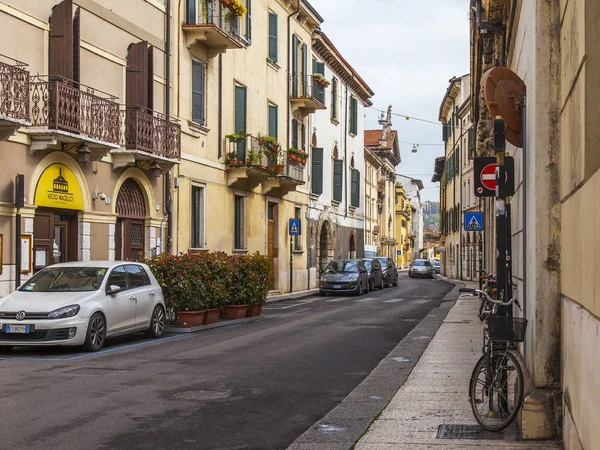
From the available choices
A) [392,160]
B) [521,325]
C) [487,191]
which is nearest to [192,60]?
[487,191]

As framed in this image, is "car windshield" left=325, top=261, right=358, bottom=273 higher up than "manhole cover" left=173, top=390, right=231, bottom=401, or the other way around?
"car windshield" left=325, top=261, right=358, bottom=273

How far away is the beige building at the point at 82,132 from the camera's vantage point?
55.2ft

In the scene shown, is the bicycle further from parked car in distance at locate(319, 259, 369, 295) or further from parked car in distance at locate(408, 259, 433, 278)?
parked car in distance at locate(408, 259, 433, 278)

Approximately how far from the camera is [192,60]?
25594 mm

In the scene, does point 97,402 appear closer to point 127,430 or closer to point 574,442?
point 127,430

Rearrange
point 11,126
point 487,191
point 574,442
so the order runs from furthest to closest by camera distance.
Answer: point 11,126 < point 487,191 < point 574,442

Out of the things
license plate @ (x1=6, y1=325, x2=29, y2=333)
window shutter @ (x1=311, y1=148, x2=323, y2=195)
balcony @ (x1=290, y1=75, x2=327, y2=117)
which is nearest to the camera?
license plate @ (x1=6, y1=325, x2=29, y2=333)

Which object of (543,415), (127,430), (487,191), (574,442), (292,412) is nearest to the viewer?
(574,442)

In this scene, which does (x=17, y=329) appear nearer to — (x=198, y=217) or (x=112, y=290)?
(x=112, y=290)

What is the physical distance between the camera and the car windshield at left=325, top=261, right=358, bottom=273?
36500mm

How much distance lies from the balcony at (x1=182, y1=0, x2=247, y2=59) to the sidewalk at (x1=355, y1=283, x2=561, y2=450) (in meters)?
14.1

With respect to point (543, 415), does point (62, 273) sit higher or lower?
higher

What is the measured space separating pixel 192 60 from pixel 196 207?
4497 mm

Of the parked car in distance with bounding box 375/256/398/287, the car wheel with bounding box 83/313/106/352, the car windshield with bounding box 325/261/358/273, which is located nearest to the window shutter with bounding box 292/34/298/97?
the car windshield with bounding box 325/261/358/273
